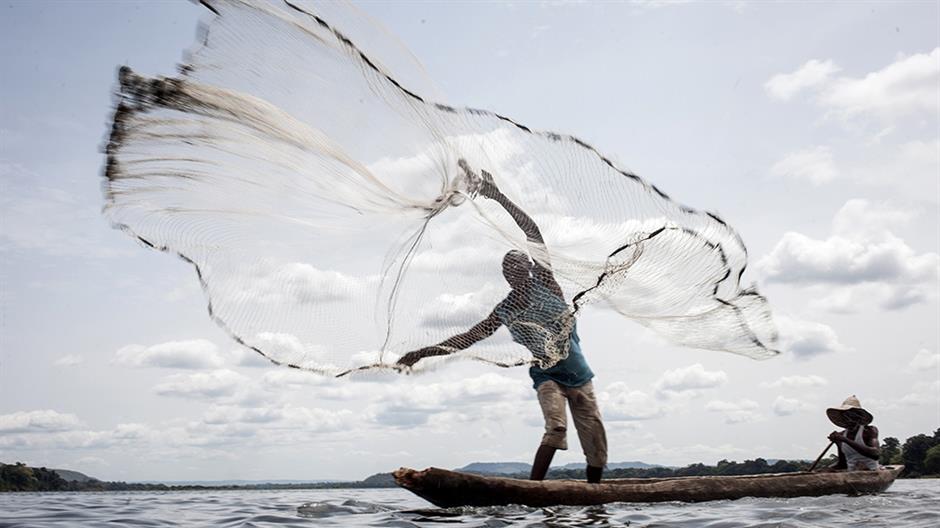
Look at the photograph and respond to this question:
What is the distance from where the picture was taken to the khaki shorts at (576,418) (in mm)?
7203

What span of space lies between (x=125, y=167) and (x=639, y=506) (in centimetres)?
544

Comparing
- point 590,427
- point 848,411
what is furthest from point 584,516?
point 848,411

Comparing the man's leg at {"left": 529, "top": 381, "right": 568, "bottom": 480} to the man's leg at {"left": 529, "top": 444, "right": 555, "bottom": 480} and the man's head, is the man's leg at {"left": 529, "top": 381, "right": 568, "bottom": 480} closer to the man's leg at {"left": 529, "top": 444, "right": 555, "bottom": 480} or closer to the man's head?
the man's leg at {"left": 529, "top": 444, "right": 555, "bottom": 480}

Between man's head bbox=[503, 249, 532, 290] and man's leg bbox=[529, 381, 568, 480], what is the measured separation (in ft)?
4.19

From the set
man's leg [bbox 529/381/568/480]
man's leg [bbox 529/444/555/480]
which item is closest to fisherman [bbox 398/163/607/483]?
man's leg [bbox 529/381/568/480]

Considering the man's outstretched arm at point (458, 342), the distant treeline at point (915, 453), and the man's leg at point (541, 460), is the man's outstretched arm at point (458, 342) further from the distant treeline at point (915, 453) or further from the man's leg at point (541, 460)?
the distant treeline at point (915, 453)

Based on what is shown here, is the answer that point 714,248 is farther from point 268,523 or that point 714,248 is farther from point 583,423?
point 268,523

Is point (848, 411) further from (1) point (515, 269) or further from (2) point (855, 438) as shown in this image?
(1) point (515, 269)

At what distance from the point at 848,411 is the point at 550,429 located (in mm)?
5123

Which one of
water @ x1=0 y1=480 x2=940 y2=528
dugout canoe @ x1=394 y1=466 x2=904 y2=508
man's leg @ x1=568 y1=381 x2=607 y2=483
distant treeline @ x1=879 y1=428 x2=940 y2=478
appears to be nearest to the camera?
water @ x1=0 y1=480 x2=940 y2=528

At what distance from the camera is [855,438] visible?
997 centimetres

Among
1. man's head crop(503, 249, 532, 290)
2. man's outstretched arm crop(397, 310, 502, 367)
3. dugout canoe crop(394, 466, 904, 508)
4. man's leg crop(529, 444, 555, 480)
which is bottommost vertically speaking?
dugout canoe crop(394, 466, 904, 508)

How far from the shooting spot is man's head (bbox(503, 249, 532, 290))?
6574 mm

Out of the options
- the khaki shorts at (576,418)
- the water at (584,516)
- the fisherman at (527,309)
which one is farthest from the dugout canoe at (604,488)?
the fisherman at (527,309)
